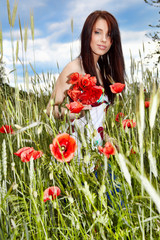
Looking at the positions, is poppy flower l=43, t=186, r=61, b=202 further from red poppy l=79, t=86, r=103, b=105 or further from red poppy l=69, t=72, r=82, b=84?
red poppy l=69, t=72, r=82, b=84

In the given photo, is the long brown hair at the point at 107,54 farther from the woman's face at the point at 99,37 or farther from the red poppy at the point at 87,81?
the red poppy at the point at 87,81

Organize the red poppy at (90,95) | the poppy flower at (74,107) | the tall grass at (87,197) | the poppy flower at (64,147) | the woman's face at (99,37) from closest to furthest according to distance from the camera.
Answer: the tall grass at (87,197)
the poppy flower at (64,147)
the poppy flower at (74,107)
the red poppy at (90,95)
the woman's face at (99,37)

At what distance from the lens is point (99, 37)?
7.13 ft

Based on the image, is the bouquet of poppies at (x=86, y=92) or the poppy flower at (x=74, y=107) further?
the bouquet of poppies at (x=86, y=92)

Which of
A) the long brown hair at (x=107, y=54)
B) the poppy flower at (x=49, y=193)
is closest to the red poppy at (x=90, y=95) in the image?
the poppy flower at (x=49, y=193)

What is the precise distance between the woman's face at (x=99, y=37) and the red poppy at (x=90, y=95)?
923mm

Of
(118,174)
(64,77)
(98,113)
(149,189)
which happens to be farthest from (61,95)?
(149,189)

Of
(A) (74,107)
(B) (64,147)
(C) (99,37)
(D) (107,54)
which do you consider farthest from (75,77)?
(D) (107,54)

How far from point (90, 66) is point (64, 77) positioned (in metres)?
0.23

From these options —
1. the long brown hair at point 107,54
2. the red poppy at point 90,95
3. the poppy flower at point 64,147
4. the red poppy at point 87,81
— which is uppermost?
the long brown hair at point 107,54

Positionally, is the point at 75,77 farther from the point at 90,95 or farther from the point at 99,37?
the point at 99,37

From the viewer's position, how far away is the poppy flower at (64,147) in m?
0.97

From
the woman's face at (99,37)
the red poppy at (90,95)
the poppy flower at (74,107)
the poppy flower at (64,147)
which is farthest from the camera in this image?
the woman's face at (99,37)

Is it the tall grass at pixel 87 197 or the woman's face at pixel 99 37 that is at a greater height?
the woman's face at pixel 99 37
